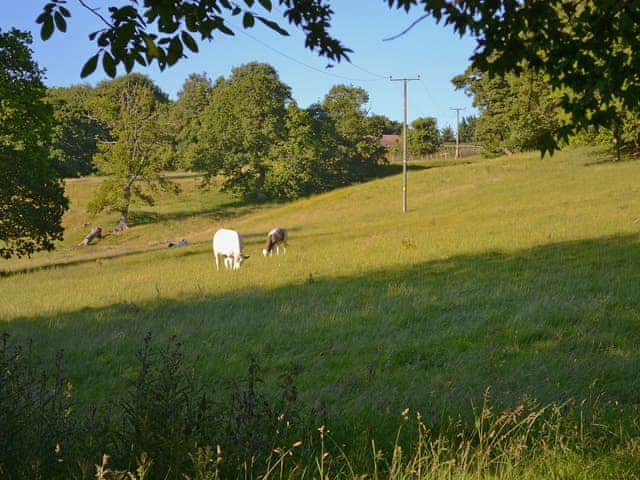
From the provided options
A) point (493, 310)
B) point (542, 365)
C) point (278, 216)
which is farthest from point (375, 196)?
A: point (542, 365)

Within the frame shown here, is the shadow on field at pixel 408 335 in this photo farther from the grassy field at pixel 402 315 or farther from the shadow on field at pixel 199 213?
the shadow on field at pixel 199 213

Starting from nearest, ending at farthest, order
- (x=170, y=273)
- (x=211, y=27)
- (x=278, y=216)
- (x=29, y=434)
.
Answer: (x=29, y=434), (x=211, y=27), (x=170, y=273), (x=278, y=216)

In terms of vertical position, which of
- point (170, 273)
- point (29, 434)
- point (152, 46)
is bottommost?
point (170, 273)

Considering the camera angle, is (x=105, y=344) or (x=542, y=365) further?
(x=105, y=344)

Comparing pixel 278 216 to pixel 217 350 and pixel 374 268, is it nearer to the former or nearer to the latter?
pixel 374 268

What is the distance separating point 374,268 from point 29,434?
16.6m

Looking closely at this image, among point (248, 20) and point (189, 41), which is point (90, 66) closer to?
point (189, 41)

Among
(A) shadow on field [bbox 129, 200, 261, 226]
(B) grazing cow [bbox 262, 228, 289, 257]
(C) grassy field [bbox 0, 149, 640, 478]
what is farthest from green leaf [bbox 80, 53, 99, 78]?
(A) shadow on field [bbox 129, 200, 261, 226]

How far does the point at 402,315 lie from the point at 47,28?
30.5 feet

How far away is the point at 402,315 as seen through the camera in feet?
41.5

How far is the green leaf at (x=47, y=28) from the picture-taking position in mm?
4469

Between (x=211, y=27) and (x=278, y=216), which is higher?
(x=211, y=27)

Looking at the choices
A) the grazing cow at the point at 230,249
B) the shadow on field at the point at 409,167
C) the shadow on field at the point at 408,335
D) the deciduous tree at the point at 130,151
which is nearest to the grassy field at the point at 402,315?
the shadow on field at the point at 408,335

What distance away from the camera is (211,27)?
5.25 meters
